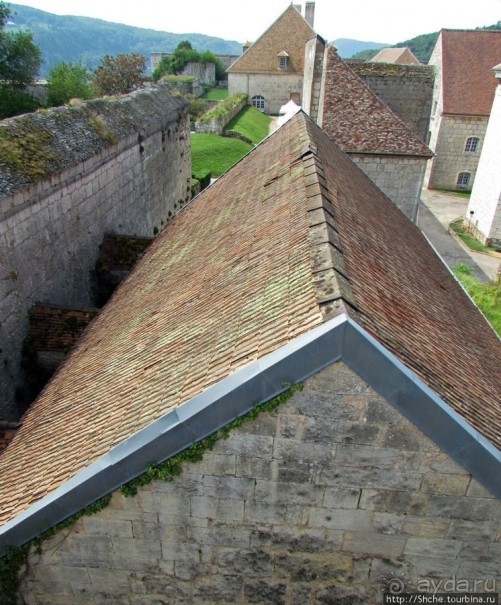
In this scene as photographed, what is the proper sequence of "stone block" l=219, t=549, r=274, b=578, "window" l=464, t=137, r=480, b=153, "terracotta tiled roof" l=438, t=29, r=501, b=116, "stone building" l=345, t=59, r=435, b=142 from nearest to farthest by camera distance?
"stone block" l=219, t=549, r=274, b=578 → "stone building" l=345, t=59, r=435, b=142 → "terracotta tiled roof" l=438, t=29, r=501, b=116 → "window" l=464, t=137, r=480, b=153

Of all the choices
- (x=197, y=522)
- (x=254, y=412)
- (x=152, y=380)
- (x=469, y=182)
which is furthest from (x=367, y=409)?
(x=469, y=182)

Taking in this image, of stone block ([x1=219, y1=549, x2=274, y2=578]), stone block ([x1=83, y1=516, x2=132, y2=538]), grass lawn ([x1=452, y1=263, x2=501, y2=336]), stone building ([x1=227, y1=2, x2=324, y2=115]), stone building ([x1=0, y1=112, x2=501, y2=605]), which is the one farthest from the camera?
stone building ([x1=227, y1=2, x2=324, y2=115])

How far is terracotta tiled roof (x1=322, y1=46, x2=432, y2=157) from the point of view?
1318 cm

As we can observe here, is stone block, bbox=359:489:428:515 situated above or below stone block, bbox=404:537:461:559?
above

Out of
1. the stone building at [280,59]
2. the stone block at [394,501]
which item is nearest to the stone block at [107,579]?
the stone block at [394,501]

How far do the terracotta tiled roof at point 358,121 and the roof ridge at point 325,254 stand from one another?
23.9 ft

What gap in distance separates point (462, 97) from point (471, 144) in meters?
2.85

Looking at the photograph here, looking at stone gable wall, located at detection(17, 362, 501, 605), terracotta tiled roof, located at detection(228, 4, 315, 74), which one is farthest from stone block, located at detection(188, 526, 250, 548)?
terracotta tiled roof, located at detection(228, 4, 315, 74)

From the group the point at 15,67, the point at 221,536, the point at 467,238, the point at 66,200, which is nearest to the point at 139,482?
the point at 221,536

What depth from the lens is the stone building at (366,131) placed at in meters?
13.2

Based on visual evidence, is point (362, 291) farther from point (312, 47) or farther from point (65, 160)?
point (312, 47)

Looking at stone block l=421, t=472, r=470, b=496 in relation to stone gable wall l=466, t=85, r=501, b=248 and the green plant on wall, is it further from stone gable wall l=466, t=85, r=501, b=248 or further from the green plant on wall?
stone gable wall l=466, t=85, r=501, b=248

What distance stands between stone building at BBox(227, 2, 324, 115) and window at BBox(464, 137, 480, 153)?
60.9 ft

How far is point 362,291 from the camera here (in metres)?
3.86
